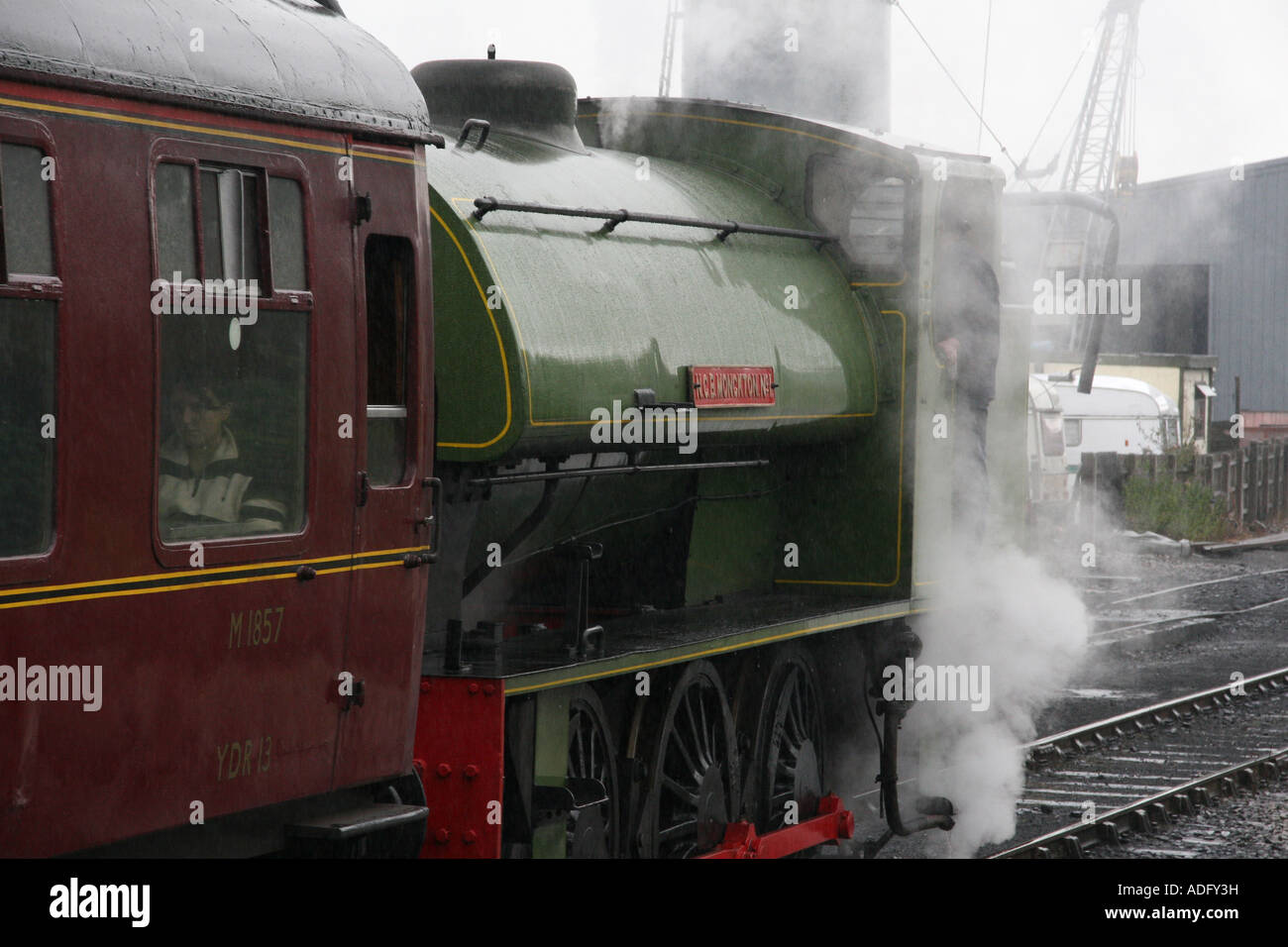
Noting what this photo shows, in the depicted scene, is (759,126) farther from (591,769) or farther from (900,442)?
(591,769)

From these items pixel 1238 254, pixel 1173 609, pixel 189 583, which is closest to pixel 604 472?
pixel 189 583

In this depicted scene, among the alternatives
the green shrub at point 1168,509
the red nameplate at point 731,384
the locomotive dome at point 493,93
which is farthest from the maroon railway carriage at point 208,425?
the green shrub at point 1168,509

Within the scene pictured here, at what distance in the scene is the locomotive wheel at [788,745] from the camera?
283 inches

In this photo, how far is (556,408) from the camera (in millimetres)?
5379

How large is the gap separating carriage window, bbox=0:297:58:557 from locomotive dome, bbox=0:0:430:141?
0.55 metres

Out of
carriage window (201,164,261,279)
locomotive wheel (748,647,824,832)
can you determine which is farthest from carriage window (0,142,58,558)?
locomotive wheel (748,647,824,832)

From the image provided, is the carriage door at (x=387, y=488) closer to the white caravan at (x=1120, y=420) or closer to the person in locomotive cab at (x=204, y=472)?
the person in locomotive cab at (x=204, y=472)

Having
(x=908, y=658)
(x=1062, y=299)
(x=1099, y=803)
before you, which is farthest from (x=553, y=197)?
(x=1062, y=299)

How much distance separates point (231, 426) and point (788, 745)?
399 centimetres

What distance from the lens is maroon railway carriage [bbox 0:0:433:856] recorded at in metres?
3.61

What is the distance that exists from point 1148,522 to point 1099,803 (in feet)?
55.9

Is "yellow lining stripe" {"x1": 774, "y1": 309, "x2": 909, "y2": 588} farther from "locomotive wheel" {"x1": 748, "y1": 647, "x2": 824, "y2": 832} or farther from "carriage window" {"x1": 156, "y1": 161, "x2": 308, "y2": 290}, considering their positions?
"carriage window" {"x1": 156, "y1": 161, "x2": 308, "y2": 290}
